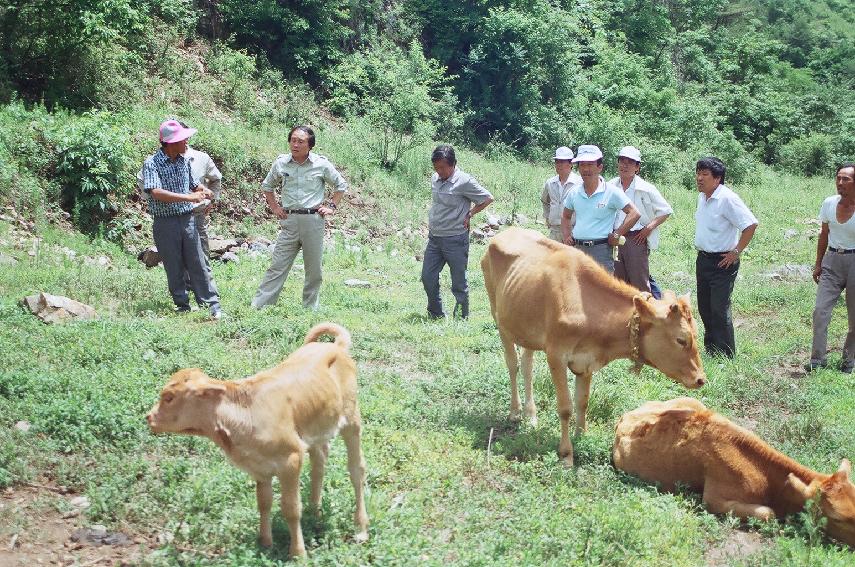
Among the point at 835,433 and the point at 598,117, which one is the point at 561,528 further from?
the point at 598,117

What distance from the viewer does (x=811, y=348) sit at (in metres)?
9.74

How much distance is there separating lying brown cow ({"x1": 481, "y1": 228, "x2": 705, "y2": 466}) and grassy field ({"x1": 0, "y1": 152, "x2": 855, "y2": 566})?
→ 52 cm

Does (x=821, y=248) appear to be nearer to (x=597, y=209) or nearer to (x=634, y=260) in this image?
(x=634, y=260)

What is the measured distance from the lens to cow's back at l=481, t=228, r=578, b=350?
6.67m

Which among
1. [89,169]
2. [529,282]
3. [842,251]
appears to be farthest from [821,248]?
[89,169]

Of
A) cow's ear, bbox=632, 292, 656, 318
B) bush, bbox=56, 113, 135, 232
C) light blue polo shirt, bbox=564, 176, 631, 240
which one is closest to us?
cow's ear, bbox=632, 292, 656, 318

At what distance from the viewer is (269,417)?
4.45 meters

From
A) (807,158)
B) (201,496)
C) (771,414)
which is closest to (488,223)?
(771,414)

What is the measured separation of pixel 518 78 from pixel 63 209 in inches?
711

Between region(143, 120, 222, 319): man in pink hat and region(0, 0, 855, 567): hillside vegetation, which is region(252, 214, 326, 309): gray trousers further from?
region(143, 120, 222, 319): man in pink hat

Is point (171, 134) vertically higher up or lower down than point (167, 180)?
higher up

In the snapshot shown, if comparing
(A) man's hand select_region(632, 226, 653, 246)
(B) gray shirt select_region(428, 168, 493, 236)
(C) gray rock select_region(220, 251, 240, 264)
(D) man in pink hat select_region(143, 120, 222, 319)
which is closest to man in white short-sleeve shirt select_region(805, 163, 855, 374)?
(A) man's hand select_region(632, 226, 653, 246)

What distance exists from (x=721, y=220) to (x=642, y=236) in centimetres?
83

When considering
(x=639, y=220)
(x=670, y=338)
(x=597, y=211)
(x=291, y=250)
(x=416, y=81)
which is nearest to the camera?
(x=670, y=338)
